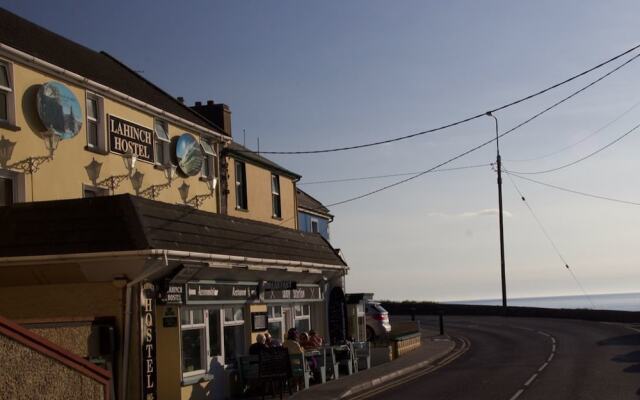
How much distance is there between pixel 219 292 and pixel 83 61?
7.62 metres

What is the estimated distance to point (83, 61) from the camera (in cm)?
2291

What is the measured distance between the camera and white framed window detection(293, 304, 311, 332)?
85.7ft

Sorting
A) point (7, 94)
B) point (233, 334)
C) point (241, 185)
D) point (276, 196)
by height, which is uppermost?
point (7, 94)

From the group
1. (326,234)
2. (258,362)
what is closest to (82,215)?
(258,362)

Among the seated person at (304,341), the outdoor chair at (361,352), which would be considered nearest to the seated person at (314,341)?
the seated person at (304,341)

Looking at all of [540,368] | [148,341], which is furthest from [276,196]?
[148,341]

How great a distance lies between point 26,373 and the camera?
1030 cm

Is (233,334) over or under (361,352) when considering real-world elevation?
over

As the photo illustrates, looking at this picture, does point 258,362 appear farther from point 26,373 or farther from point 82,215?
point 26,373

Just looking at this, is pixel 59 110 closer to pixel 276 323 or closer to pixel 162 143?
pixel 162 143

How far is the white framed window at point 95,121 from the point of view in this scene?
20.2m

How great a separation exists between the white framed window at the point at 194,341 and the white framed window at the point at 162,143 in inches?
207

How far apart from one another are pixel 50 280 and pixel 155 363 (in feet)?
8.47

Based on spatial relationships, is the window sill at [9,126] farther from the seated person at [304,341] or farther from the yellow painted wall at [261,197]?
the yellow painted wall at [261,197]
